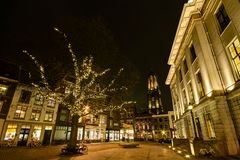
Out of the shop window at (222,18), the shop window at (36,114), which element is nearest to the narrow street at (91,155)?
the shop window at (36,114)

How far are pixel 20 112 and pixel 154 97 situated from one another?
257 feet

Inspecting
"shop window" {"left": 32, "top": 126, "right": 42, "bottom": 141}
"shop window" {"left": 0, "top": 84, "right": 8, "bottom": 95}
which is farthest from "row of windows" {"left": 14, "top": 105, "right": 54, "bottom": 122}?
"shop window" {"left": 0, "top": 84, "right": 8, "bottom": 95}

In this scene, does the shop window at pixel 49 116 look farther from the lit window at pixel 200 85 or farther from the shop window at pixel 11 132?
the lit window at pixel 200 85

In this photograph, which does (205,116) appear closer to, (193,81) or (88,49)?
(193,81)

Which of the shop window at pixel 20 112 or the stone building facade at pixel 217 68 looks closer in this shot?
the stone building facade at pixel 217 68

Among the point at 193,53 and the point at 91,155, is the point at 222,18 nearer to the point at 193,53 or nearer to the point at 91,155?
the point at 193,53

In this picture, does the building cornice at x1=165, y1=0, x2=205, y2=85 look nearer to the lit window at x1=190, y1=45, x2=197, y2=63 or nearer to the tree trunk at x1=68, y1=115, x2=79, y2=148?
the lit window at x1=190, y1=45, x2=197, y2=63

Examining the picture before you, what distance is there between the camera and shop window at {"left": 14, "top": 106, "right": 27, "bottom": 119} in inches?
974

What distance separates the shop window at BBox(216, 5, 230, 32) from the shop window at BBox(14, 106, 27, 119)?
29.2 m

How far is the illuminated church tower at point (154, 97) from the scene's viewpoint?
297 ft

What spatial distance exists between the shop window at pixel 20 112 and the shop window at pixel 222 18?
2918cm

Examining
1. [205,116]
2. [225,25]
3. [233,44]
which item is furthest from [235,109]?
[225,25]

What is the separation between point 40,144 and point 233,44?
1163 inches

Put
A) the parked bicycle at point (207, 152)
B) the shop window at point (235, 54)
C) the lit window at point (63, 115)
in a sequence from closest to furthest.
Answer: the shop window at point (235, 54) < the parked bicycle at point (207, 152) < the lit window at point (63, 115)
